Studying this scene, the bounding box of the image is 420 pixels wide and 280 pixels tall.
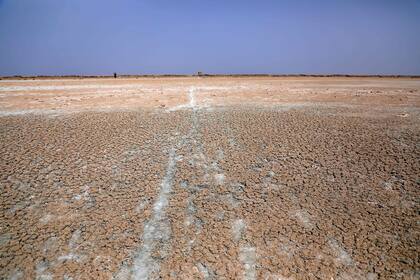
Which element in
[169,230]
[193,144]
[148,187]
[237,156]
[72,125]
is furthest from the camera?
[72,125]

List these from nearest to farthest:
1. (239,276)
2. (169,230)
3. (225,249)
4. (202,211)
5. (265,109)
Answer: (239,276)
(225,249)
(169,230)
(202,211)
(265,109)

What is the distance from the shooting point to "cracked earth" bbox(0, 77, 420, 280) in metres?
1.65

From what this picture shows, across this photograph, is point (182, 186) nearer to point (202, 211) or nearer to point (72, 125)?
point (202, 211)

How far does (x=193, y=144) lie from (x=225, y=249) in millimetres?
2058

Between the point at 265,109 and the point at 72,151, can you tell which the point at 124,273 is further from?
the point at 265,109

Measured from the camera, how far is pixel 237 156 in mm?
3256

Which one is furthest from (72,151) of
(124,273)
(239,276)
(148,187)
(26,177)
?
(239,276)

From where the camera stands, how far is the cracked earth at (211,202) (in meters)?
1.65

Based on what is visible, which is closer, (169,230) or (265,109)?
(169,230)

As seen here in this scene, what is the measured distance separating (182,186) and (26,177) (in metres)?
1.45

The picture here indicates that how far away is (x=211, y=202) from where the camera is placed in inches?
90.7

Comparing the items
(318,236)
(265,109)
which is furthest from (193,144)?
(265,109)

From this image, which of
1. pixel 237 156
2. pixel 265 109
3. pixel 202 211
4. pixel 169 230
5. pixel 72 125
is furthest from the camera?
pixel 265 109

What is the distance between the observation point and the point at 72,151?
343 centimetres
